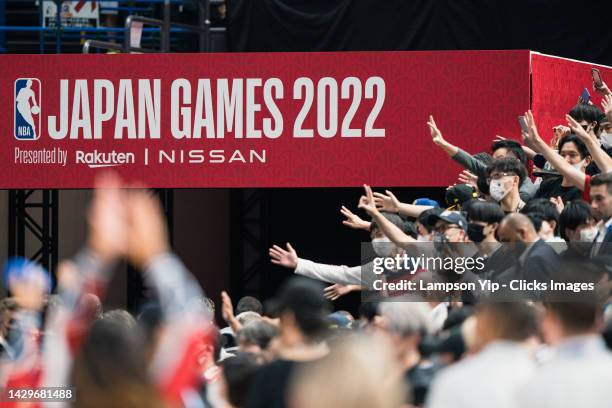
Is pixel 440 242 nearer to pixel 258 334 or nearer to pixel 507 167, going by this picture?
pixel 507 167

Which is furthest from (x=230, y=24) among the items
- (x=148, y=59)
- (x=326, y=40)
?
(x=148, y=59)

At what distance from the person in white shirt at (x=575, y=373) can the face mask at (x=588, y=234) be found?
3.21 m

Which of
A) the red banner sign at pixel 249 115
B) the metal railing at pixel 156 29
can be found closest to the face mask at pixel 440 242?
the red banner sign at pixel 249 115

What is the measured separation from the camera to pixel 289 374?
5.39 metres

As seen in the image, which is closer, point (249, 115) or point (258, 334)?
point (258, 334)

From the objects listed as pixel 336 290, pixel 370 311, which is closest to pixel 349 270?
pixel 336 290

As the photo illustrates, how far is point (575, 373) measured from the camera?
4.82m

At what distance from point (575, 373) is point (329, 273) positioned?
5709mm

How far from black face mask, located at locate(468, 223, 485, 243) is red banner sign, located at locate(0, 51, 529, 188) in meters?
4.37

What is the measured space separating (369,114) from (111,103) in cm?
270

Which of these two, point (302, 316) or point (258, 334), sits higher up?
point (302, 316)


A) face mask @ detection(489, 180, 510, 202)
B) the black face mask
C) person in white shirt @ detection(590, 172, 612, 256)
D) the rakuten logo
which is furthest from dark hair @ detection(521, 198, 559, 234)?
the rakuten logo

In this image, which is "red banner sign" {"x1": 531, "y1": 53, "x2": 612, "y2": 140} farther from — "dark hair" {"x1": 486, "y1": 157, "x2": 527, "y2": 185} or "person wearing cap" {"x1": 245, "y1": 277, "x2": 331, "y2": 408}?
"person wearing cap" {"x1": 245, "y1": 277, "x2": 331, "y2": 408}

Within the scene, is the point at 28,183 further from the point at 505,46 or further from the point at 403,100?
the point at 505,46
